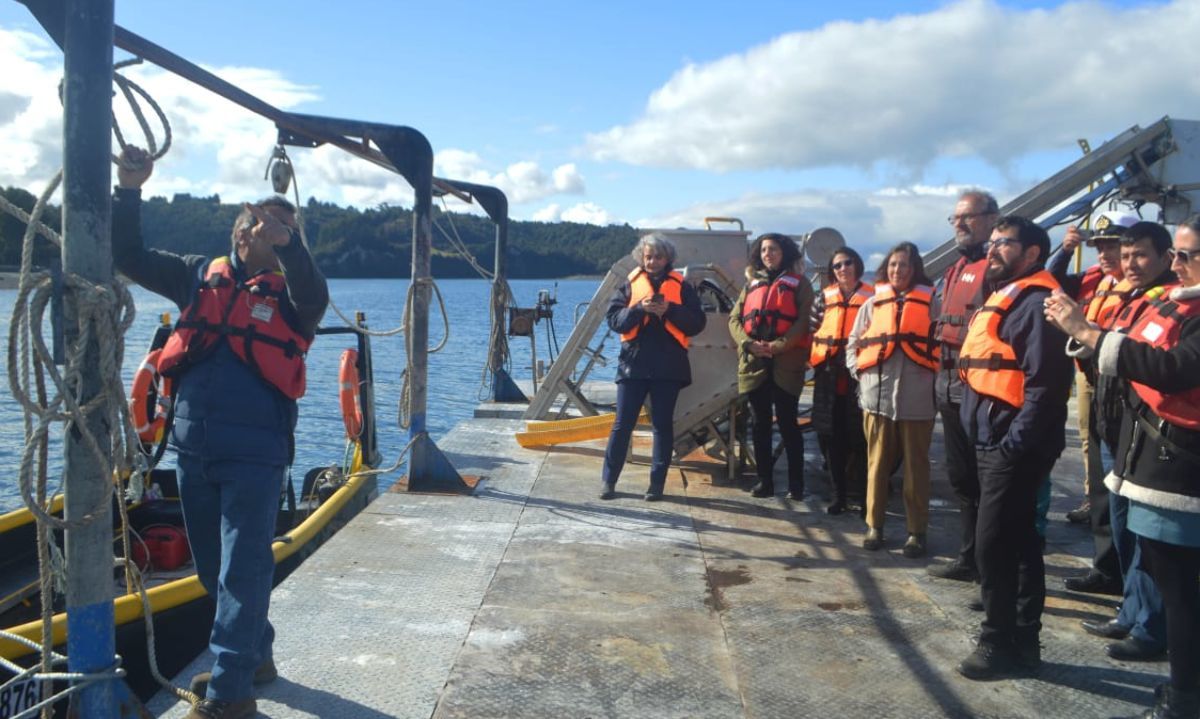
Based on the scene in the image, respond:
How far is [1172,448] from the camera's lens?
3.10 meters

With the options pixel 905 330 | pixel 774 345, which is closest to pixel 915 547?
pixel 905 330

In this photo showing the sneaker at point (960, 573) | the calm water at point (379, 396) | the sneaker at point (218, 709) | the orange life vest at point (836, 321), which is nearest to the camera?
the sneaker at point (218, 709)

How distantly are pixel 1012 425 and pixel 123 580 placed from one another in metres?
4.90

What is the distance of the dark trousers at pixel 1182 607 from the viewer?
3066mm

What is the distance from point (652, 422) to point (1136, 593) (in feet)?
10.3

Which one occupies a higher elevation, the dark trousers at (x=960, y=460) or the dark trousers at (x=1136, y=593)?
the dark trousers at (x=960, y=460)

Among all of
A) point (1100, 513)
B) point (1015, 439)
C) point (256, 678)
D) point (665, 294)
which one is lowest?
point (256, 678)

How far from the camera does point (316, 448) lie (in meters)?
14.3

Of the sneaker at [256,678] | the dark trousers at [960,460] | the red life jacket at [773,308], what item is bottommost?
the sneaker at [256,678]

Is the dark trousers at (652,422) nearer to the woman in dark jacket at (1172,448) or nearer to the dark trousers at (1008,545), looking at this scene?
the dark trousers at (1008,545)

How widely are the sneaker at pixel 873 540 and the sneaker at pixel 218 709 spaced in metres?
3.58

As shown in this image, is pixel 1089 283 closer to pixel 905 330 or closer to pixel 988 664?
pixel 905 330

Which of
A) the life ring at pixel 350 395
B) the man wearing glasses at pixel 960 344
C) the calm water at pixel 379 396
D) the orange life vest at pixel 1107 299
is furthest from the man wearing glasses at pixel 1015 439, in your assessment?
the life ring at pixel 350 395

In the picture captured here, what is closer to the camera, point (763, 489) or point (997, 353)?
point (997, 353)
